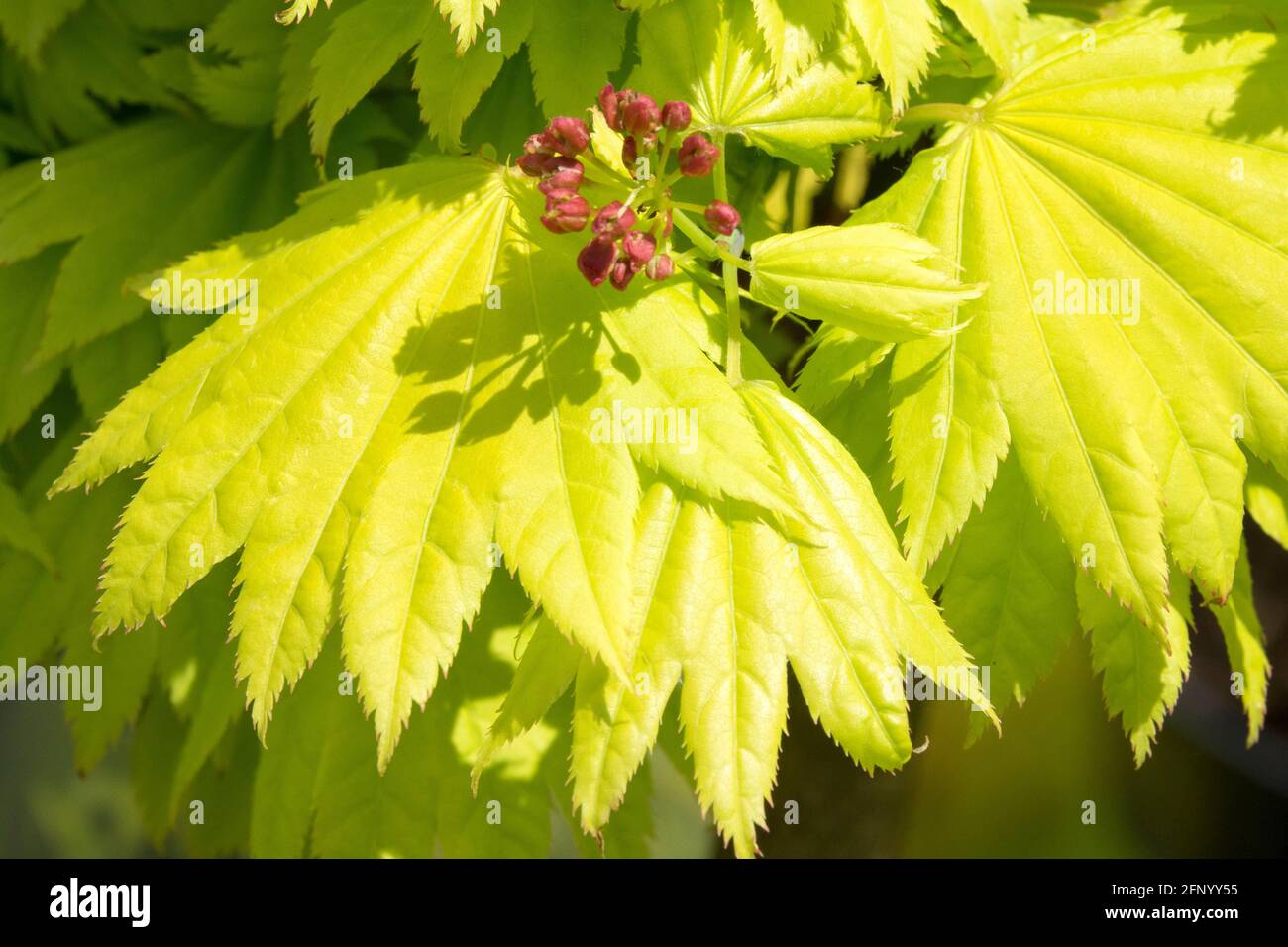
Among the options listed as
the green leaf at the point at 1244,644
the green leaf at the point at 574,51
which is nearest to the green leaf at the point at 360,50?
the green leaf at the point at 574,51

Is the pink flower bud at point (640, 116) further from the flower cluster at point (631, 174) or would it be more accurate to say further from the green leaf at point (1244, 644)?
the green leaf at point (1244, 644)

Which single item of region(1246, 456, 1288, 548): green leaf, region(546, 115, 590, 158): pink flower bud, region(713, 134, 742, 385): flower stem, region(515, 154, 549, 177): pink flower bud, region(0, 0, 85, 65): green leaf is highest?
region(0, 0, 85, 65): green leaf

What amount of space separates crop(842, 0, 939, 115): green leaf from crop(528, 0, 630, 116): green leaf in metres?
0.27

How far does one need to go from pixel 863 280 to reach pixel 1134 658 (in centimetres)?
64

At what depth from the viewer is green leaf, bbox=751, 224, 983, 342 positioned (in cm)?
96

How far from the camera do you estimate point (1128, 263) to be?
112cm

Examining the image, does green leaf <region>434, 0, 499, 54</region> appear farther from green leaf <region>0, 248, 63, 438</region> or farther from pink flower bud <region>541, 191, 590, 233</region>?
green leaf <region>0, 248, 63, 438</region>

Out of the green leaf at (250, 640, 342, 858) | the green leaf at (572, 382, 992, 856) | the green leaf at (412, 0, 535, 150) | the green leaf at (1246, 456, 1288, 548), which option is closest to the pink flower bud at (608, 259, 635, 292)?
the green leaf at (572, 382, 992, 856)

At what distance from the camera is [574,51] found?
1.12m

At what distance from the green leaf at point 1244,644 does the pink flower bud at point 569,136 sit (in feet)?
3.37

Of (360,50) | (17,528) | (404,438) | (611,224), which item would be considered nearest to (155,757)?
(17,528)

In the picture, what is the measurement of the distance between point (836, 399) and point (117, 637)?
3.99 ft
